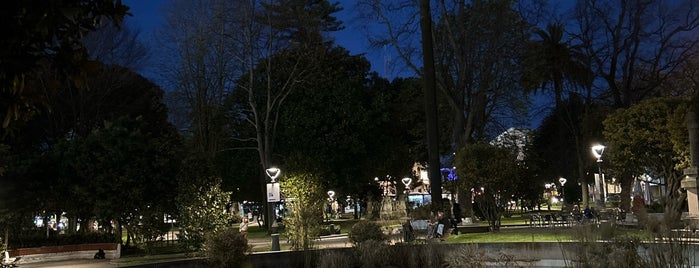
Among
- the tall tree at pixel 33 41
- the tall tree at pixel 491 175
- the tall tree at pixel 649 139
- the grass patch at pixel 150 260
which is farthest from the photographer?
the tall tree at pixel 649 139

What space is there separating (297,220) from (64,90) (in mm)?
23043

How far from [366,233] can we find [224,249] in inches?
158

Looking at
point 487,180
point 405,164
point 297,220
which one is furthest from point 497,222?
point 405,164

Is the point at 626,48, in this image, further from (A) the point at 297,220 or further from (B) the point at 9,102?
(B) the point at 9,102

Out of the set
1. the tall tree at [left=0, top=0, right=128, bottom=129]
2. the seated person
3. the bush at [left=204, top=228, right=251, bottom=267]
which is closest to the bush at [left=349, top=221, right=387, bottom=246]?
the bush at [left=204, top=228, right=251, bottom=267]

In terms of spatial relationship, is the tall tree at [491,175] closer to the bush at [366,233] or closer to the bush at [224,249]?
the bush at [366,233]

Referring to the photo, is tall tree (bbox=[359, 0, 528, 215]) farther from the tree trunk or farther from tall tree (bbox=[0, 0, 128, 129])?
tall tree (bbox=[0, 0, 128, 129])

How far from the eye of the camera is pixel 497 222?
28.3 meters

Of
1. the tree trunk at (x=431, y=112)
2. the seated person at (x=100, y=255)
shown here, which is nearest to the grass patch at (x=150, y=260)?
the seated person at (x=100, y=255)

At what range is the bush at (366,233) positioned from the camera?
719 inches

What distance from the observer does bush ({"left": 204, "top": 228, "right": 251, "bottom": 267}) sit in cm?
1662

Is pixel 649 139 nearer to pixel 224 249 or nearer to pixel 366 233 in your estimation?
pixel 366 233

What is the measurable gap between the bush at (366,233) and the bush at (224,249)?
342cm

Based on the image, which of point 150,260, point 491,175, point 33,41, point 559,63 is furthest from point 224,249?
point 559,63
